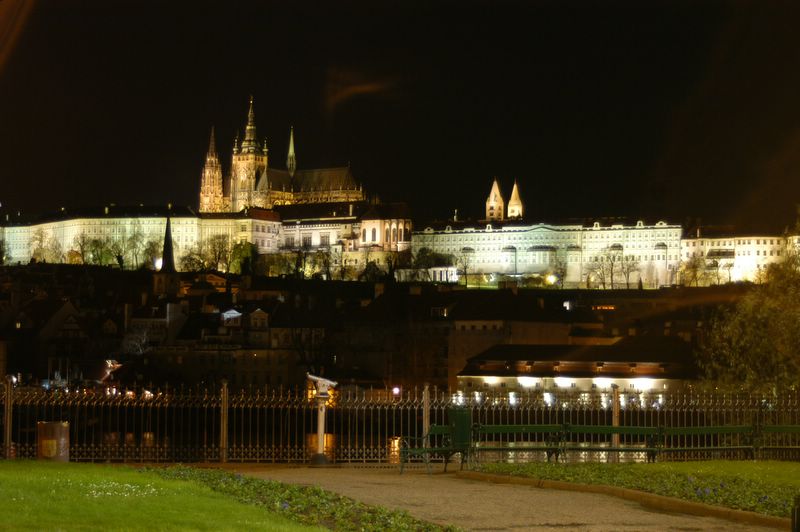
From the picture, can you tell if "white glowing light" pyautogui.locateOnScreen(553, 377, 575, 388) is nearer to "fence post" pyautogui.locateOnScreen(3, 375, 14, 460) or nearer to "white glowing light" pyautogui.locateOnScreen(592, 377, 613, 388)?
"white glowing light" pyautogui.locateOnScreen(592, 377, 613, 388)

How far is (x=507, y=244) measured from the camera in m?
195

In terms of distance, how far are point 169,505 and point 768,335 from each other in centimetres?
1589

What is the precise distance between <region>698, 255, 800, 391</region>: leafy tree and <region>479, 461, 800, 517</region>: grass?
589 cm

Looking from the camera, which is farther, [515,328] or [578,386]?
[515,328]

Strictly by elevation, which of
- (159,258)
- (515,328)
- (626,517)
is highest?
(159,258)

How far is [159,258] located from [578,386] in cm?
13356

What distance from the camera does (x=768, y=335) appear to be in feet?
87.5

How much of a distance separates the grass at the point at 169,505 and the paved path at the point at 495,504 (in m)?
0.68

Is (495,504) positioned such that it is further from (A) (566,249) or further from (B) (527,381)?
(A) (566,249)

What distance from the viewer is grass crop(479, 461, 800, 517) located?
599 inches

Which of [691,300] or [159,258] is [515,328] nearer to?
[691,300]

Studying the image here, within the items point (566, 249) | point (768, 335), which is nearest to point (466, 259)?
point (566, 249)

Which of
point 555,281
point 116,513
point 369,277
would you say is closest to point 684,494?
point 116,513

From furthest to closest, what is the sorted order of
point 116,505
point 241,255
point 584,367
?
point 241,255
point 584,367
point 116,505
